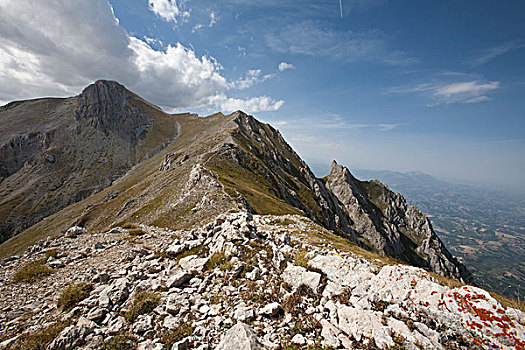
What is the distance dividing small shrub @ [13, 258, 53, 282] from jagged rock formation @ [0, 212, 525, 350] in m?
0.22

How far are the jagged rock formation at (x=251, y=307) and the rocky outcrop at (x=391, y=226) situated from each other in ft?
404

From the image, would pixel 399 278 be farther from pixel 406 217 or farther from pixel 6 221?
pixel 6 221

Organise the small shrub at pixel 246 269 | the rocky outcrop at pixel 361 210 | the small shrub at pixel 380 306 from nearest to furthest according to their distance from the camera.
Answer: the small shrub at pixel 380 306 < the small shrub at pixel 246 269 < the rocky outcrop at pixel 361 210

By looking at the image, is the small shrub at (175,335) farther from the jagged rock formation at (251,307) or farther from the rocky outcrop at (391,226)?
the rocky outcrop at (391,226)

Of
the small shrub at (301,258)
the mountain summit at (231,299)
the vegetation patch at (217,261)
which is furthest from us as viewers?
the vegetation patch at (217,261)

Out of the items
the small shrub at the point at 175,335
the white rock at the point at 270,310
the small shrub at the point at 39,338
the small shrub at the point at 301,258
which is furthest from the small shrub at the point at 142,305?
Answer: the small shrub at the point at 301,258

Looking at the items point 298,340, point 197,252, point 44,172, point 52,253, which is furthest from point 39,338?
point 44,172

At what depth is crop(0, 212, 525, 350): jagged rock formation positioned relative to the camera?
6625mm

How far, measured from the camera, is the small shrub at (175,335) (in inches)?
282

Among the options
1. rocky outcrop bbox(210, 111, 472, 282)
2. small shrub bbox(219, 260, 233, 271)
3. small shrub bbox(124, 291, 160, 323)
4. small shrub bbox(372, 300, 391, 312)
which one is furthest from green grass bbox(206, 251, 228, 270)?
rocky outcrop bbox(210, 111, 472, 282)

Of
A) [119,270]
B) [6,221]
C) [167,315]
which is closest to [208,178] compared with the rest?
[119,270]

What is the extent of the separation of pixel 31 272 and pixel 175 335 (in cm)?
1141

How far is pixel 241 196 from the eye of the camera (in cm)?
4028

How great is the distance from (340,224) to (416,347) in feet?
367
